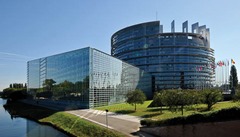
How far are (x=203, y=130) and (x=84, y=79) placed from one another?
36.5 metres

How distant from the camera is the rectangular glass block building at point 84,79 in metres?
48.6

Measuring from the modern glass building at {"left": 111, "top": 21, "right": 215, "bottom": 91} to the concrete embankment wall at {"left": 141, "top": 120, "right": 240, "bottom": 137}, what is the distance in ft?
313

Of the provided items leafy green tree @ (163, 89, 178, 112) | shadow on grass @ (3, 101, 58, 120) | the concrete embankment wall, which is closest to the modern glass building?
shadow on grass @ (3, 101, 58, 120)

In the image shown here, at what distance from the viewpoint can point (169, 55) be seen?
11406 centimetres

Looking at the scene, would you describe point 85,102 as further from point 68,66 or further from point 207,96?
point 207,96

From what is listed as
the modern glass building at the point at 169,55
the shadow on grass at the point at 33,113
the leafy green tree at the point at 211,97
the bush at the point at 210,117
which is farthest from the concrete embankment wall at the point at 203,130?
the modern glass building at the point at 169,55

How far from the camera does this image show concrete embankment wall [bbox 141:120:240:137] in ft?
44.3

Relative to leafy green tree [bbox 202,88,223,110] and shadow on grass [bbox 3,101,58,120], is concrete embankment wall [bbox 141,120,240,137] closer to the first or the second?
leafy green tree [bbox 202,88,223,110]

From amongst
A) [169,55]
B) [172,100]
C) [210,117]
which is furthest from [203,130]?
[169,55]

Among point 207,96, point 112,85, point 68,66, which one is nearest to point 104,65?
point 112,85

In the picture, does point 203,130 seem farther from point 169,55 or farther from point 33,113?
point 169,55

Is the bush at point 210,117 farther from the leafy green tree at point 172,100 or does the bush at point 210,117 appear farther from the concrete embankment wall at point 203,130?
the leafy green tree at point 172,100

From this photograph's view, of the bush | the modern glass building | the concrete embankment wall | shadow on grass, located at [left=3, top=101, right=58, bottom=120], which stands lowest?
shadow on grass, located at [left=3, top=101, right=58, bottom=120]

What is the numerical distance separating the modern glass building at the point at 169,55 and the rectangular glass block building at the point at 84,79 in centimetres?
3574
